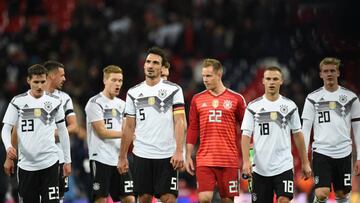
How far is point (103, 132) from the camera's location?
1548 centimetres

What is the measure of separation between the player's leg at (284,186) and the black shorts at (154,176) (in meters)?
1.40

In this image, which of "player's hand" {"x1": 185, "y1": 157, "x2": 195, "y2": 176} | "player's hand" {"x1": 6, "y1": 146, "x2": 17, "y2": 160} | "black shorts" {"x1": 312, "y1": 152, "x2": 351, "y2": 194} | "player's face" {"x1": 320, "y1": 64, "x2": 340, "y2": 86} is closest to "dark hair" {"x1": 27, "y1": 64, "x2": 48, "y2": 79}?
"player's hand" {"x1": 6, "y1": 146, "x2": 17, "y2": 160}

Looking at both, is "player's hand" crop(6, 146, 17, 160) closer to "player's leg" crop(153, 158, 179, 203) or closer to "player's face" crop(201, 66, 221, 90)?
"player's leg" crop(153, 158, 179, 203)

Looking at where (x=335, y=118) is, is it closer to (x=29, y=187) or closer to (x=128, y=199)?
(x=128, y=199)

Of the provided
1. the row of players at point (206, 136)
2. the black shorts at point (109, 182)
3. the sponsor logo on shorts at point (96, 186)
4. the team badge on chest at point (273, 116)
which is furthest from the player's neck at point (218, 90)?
the sponsor logo on shorts at point (96, 186)

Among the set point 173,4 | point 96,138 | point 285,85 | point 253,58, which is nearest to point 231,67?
point 253,58

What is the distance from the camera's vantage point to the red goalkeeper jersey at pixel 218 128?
14.6 m

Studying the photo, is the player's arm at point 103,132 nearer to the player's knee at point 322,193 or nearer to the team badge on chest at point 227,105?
the team badge on chest at point 227,105

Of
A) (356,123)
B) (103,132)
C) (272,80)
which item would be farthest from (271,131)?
(103,132)

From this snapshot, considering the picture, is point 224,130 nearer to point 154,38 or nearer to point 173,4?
point 154,38

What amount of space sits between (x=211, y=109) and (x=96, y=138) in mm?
2028

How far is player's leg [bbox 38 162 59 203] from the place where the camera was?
14.4 metres

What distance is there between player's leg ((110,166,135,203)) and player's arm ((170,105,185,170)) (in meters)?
1.67

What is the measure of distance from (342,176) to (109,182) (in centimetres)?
348
